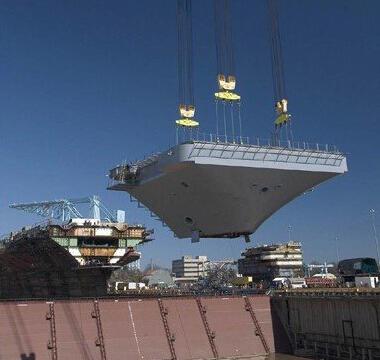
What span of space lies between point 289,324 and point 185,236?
64.3ft

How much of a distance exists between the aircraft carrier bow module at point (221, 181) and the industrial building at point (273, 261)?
4472 centimetres

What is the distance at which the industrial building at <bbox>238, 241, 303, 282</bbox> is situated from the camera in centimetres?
9688

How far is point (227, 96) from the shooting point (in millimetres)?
46844

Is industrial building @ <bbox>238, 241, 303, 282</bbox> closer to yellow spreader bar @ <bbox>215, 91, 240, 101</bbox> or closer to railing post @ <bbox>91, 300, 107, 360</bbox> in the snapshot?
yellow spreader bar @ <bbox>215, 91, 240, 101</bbox>

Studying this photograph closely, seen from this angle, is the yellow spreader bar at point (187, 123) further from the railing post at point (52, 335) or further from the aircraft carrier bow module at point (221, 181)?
the railing post at point (52, 335)

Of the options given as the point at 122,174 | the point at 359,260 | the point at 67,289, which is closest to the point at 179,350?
the point at 122,174

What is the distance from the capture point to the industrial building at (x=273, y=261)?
96875 millimetres

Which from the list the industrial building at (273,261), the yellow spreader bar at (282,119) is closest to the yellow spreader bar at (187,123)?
the yellow spreader bar at (282,119)

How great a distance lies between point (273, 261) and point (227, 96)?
189ft

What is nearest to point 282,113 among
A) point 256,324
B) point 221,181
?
point 221,181

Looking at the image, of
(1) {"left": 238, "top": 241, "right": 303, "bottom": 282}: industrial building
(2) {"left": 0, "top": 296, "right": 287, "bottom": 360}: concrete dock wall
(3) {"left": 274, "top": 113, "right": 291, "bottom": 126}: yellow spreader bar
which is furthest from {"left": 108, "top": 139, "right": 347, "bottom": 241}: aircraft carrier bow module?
(1) {"left": 238, "top": 241, "right": 303, "bottom": 282}: industrial building

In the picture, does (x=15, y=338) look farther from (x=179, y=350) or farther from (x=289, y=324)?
(x=289, y=324)

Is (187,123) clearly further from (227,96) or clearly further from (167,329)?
(167,329)

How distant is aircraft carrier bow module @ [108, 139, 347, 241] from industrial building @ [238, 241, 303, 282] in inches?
1761
